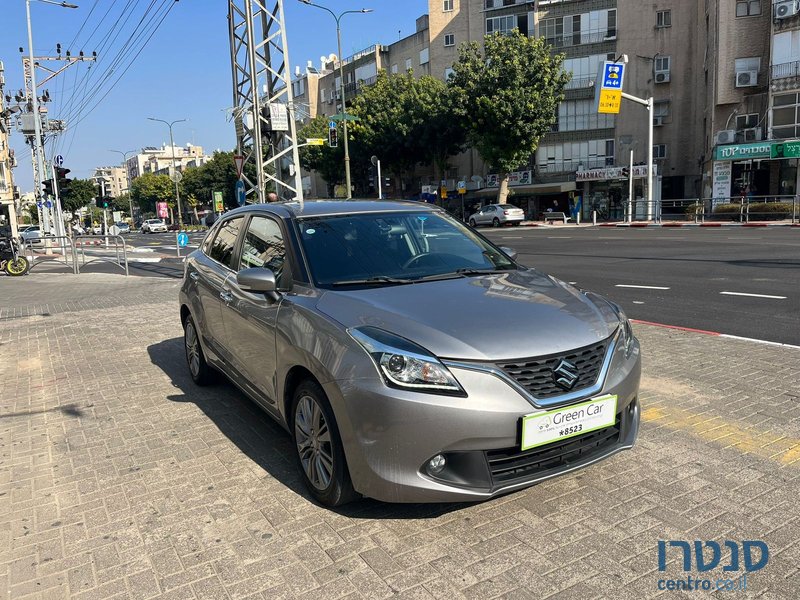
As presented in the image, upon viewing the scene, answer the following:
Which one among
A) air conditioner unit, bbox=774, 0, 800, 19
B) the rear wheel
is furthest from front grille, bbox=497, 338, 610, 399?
air conditioner unit, bbox=774, 0, 800, 19

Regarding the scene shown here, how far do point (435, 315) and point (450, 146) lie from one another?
4628 centimetres

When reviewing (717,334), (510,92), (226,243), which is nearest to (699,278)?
(717,334)

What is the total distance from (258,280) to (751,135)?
3942 centimetres

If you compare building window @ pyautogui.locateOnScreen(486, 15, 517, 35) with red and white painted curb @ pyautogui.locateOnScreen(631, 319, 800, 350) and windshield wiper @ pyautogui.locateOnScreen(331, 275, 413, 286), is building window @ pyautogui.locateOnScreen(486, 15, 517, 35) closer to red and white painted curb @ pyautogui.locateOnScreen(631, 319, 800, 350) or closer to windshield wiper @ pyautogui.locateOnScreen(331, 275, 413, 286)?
red and white painted curb @ pyautogui.locateOnScreen(631, 319, 800, 350)

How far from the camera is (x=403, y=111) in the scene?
1863 inches

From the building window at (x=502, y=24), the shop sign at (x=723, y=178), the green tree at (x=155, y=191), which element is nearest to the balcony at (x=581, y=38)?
the building window at (x=502, y=24)

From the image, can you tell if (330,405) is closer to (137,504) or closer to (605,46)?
(137,504)

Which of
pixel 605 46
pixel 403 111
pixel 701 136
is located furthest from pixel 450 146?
pixel 701 136

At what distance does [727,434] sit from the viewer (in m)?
4.05

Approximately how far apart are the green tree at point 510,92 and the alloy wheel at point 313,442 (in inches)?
1467

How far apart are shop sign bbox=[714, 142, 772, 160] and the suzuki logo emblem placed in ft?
124

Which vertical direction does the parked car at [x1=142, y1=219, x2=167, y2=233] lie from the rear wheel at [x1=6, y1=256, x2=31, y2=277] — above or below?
above

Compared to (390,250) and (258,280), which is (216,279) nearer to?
(258,280)

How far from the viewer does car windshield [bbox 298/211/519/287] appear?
375 cm
